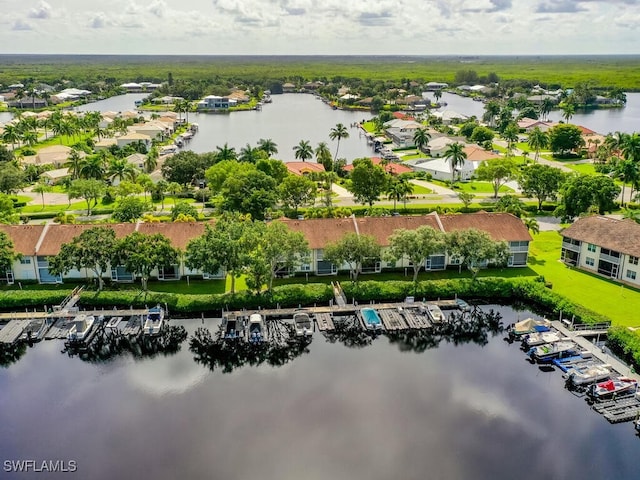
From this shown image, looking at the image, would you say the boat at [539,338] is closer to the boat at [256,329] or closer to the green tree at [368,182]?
the boat at [256,329]

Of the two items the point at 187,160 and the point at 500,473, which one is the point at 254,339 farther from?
the point at 187,160

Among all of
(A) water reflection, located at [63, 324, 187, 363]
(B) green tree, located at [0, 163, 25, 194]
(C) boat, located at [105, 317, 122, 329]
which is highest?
(B) green tree, located at [0, 163, 25, 194]

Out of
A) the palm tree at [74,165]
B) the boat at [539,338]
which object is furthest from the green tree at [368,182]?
the palm tree at [74,165]

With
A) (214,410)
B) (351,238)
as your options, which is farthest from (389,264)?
(214,410)

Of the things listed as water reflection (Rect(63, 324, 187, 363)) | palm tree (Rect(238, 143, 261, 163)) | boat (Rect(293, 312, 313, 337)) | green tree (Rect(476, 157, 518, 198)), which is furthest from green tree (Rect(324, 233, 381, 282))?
palm tree (Rect(238, 143, 261, 163))

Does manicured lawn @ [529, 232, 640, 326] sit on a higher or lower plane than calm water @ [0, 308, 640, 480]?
higher

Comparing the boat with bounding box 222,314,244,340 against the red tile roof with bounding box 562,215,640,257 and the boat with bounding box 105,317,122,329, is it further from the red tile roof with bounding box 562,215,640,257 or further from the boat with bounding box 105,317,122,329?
the red tile roof with bounding box 562,215,640,257

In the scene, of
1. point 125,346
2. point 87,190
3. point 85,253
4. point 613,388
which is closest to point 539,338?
point 613,388
